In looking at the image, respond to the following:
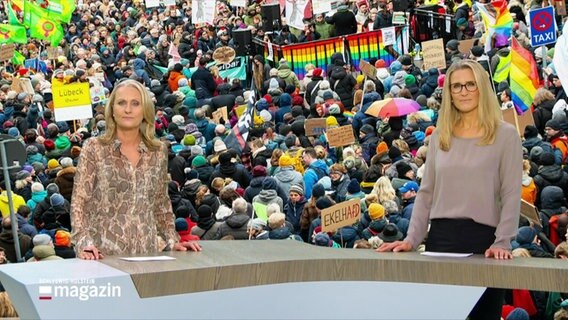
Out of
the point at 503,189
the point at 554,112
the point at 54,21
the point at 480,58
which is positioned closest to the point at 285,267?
the point at 503,189

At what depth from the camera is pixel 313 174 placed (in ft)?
45.6

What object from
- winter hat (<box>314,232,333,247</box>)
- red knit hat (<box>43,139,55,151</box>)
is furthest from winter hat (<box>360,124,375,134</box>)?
winter hat (<box>314,232,333,247</box>)

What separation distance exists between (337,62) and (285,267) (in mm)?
17619

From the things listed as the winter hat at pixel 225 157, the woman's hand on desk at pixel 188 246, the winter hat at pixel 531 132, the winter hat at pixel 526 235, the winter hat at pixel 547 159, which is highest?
the woman's hand on desk at pixel 188 246

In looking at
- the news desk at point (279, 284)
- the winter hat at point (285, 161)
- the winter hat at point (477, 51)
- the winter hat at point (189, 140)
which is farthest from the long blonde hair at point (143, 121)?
the winter hat at point (477, 51)

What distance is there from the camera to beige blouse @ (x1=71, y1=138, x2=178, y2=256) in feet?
16.9

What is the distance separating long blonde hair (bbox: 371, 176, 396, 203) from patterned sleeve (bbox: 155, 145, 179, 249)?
6516 mm

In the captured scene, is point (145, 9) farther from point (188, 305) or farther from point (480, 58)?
point (188, 305)

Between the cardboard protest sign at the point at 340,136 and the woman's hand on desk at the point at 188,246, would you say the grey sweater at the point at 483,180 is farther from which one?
the cardboard protest sign at the point at 340,136

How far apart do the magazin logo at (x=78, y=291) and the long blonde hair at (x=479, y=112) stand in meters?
1.63

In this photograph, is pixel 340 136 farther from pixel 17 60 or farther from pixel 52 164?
pixel 17 60

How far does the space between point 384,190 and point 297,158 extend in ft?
9.86

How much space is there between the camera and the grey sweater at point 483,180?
16.0 feet

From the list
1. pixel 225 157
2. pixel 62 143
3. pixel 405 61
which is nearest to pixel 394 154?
pixel 225 157
